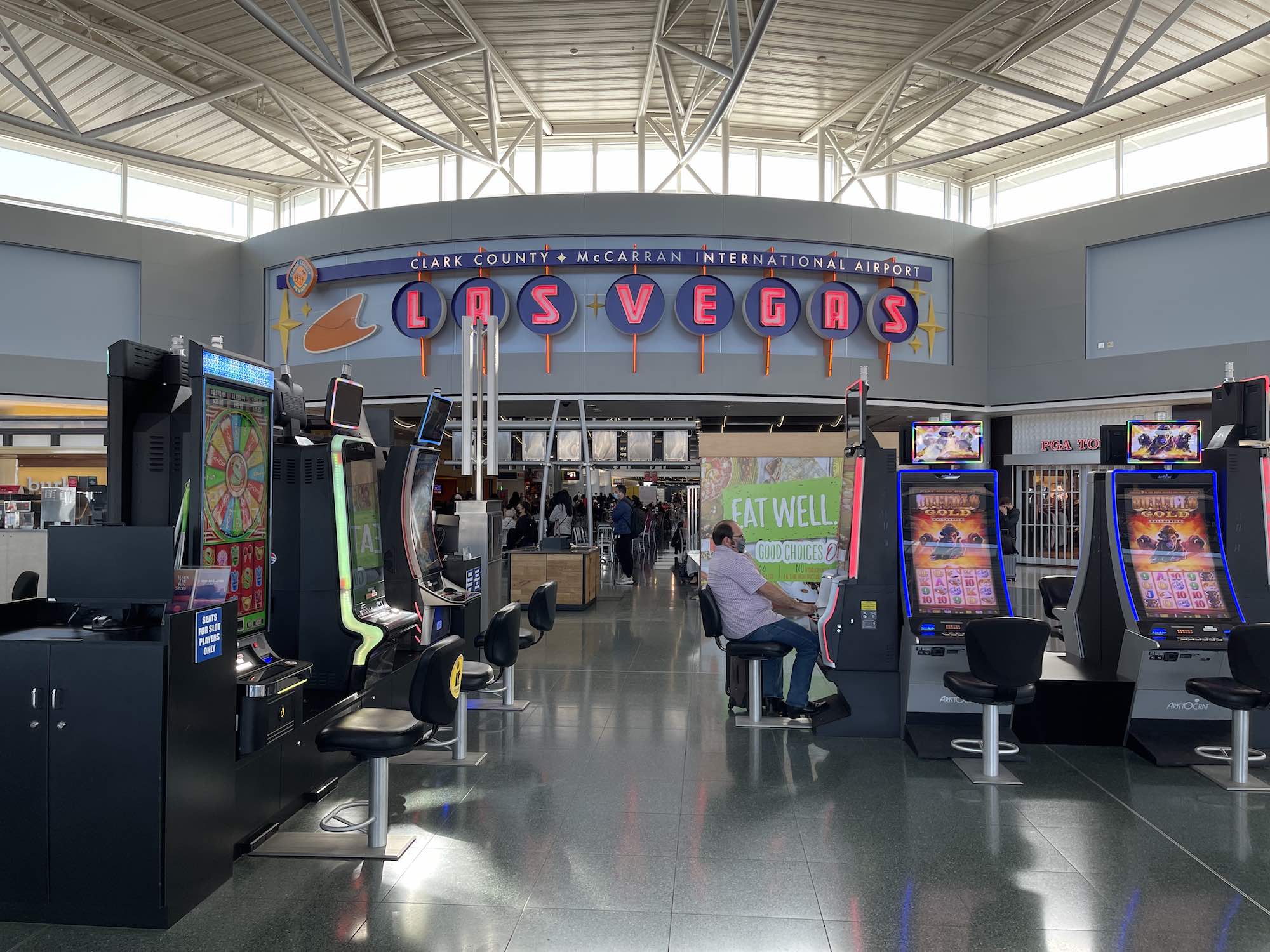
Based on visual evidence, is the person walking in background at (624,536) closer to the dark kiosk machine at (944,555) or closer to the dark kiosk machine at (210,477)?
the dark kiosk machine at (944,555)

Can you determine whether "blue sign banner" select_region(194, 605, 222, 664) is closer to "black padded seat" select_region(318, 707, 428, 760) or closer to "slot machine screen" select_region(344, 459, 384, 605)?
"black padded seat" select_region(318, 707, 428, 760)

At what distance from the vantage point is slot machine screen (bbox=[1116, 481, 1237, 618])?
490 cm

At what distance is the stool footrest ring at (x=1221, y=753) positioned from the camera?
15.3ft

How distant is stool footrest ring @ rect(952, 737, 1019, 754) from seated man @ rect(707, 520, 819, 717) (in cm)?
92

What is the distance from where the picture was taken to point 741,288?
1323 centimetres

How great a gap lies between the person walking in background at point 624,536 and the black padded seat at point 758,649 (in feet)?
26.1

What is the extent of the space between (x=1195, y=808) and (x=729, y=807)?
7.24 ft

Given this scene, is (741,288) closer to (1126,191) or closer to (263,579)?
(1126,191)

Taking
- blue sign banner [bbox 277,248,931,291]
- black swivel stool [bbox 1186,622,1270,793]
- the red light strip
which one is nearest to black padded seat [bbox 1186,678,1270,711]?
black swivel stool [bbox 1186,622,1270,793]

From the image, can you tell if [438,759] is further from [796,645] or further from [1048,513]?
[1048,513]

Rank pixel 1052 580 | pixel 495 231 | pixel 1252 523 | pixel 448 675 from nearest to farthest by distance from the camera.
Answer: pixel 448 675, pixel 1252 523, pixel 1052 580, pixel 495 231

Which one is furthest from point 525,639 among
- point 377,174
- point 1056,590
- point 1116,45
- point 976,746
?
point 377,174

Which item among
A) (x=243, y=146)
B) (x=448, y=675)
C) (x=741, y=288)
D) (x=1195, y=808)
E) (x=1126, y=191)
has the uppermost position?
(x=243, y=146)

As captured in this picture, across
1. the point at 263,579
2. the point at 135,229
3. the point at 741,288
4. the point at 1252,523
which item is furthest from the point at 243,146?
the point at 1252,523
